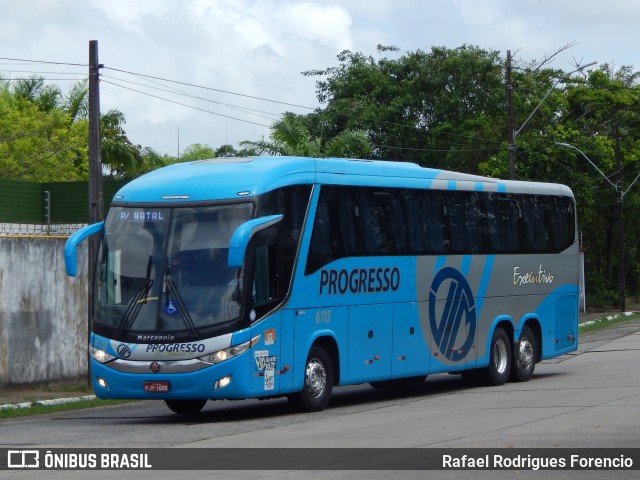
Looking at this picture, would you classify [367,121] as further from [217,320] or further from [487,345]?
[217,320]

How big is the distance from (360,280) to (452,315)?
304cm

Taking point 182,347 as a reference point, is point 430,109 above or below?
above

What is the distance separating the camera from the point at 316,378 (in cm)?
1745

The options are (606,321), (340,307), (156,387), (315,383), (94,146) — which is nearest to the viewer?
(156,387)

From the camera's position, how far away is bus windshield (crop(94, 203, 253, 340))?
1594cm

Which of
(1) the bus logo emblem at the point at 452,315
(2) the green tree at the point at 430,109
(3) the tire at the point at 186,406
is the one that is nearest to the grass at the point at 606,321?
(2) the green tree at the point at 430,109

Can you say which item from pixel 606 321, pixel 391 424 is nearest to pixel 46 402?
pixel 391 424

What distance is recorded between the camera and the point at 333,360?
18000 mm

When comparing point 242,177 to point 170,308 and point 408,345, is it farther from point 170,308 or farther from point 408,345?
point 408,345

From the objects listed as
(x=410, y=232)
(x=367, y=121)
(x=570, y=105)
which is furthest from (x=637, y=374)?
(x=570, y=105)

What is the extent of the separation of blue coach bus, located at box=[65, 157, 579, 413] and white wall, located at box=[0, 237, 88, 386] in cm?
576

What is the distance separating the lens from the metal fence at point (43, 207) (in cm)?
2553

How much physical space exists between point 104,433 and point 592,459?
660 cm

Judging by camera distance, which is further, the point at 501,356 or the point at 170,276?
the point at 501,356
